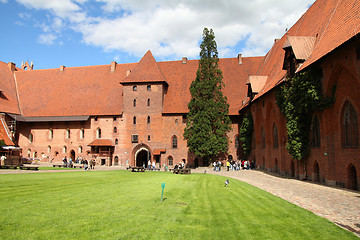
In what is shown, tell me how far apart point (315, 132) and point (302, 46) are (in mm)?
7278

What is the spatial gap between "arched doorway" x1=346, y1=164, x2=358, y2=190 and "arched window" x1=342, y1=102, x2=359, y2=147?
148 centimetres

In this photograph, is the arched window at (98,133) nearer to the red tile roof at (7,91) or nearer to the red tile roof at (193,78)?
the red tile roof at (193,78)

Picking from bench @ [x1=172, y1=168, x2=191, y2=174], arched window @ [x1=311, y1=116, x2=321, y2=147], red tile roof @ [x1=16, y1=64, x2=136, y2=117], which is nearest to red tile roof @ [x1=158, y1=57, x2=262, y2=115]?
red tile roof @ [x1=16, y1=64, x2=136, y2=117]

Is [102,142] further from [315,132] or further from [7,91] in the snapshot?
[315,132]

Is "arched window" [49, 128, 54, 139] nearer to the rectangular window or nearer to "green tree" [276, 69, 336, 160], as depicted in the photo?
the rectangular window

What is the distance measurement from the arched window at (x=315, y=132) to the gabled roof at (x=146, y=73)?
1074 inches

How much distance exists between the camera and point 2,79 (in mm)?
51000

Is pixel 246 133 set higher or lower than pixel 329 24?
lower

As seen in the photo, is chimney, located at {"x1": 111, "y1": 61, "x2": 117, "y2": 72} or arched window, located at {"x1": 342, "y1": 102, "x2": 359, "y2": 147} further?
chimney, located at {"x1": 111, "y1": 61, "x2": 117, "y2": 72}

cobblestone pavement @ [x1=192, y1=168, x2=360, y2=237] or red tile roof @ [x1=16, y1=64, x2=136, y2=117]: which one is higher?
red tile roof @ [x1=16, y1=64, x2=136, y2=117]

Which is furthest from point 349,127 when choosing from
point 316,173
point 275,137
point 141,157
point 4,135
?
point 4,135

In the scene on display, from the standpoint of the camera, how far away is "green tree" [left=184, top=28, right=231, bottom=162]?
3806 cm

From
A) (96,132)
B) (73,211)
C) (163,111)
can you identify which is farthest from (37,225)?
(96,132)

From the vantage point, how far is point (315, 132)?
22.1 meters
